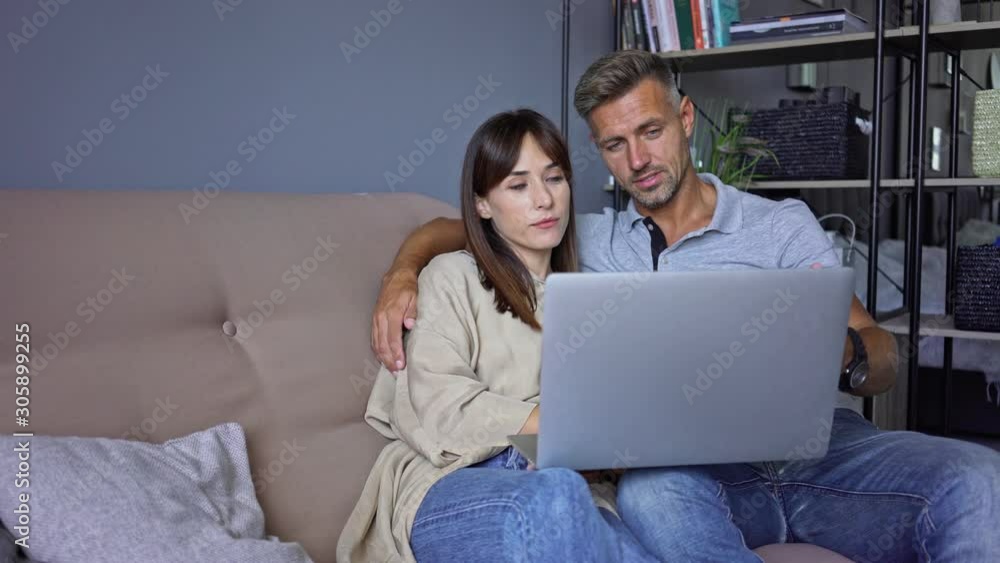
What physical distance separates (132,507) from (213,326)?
0.37 m

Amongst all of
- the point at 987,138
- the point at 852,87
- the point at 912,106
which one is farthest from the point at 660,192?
the point at 852,87

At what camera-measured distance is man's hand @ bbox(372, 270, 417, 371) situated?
1.39m

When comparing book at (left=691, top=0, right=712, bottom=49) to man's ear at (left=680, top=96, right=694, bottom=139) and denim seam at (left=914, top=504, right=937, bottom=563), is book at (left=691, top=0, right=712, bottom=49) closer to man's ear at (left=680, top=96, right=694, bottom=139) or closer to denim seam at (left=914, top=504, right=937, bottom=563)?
man's ear at (left=680, top=96, right=694, bottom=139)

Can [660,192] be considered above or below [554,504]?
above

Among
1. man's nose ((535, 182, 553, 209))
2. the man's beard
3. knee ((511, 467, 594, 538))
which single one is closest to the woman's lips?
the man's beard

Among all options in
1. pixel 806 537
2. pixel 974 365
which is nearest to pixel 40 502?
pixel 806 537

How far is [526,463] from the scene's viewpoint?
4.29 ft

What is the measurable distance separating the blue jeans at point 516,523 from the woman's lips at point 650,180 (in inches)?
31.8

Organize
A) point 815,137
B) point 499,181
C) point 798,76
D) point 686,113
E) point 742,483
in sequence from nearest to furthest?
1. point 742,483
2. point 499,181
3. point 686,113
4. point 815,137
5. point 798,76

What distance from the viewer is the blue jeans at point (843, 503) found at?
1.21 metres

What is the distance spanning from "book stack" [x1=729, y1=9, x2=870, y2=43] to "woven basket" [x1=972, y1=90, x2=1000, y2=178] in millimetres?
410

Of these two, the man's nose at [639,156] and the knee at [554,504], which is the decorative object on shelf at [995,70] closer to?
the man's nose at [639,156]

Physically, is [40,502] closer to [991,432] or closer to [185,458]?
[185,458]

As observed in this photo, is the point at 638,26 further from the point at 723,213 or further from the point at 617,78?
the point at 723,213
